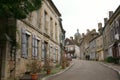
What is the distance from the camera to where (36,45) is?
23.3 metres

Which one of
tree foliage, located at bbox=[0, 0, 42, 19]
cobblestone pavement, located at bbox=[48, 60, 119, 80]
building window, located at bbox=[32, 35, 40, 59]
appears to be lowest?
cobblestone pavement, located at bbox=[48, 60, 119, 80]

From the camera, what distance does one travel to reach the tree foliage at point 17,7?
1175cm

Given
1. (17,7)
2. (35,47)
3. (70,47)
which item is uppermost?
(70,47)

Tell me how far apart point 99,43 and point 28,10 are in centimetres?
5157

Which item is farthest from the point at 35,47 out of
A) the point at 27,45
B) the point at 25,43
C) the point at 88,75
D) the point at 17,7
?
the point at 17,7

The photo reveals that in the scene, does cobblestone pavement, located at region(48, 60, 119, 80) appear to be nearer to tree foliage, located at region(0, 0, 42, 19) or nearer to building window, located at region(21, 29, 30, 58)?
building window, located at region(21, 29, 30, 58)

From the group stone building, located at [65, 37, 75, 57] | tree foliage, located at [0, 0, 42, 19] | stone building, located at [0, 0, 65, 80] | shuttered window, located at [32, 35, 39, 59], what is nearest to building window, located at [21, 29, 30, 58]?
stone building, located at [0, 0, 65, 80]

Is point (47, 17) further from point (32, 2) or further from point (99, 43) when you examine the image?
point (99, 43)

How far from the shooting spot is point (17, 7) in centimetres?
1232

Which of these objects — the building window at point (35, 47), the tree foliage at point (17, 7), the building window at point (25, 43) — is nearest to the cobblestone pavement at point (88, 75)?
the building window at point (25, 43)

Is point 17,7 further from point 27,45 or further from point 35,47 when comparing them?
point 35,47

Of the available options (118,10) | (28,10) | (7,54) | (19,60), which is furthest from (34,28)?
(118,10)

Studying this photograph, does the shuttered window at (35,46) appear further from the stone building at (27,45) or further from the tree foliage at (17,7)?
the tree foliage at (17,7)

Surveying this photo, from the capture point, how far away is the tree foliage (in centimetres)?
1175
